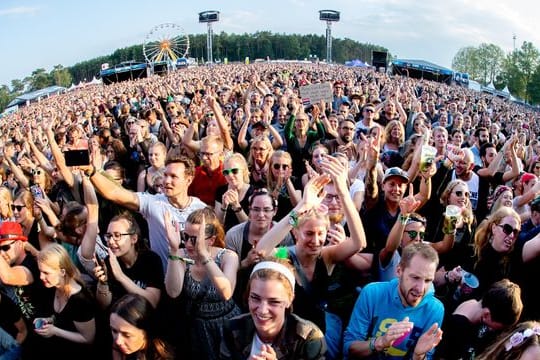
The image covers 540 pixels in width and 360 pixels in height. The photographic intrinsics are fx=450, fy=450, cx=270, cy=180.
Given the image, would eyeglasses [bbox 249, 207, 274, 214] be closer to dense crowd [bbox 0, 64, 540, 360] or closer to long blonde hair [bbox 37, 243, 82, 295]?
dense crowd [bbox 0, 64, 540, 360]

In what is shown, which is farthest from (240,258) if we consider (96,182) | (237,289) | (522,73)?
(522,73)

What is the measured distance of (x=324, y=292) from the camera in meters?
2.92

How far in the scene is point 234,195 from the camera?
3.85 meters

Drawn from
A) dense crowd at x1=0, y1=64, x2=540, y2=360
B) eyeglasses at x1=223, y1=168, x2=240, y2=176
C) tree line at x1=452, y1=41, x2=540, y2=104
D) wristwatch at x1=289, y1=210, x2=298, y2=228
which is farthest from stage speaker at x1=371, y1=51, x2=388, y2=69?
wristwatch at x1=289, y1=210, x2=298, y2=228

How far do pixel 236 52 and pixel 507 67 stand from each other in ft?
196

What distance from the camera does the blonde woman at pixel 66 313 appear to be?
114 inches

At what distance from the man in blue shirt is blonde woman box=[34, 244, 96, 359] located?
5.49 ft

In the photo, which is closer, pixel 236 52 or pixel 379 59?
pixel 379 59

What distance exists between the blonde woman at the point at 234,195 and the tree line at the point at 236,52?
4134 inches

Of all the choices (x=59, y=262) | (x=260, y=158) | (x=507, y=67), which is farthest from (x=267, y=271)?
(x=507, y=67)

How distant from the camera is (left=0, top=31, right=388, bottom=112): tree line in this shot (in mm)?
109562

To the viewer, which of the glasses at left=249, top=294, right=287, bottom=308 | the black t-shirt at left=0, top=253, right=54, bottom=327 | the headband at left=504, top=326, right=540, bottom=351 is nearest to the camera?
the headband at left=504, top=326, right=540, bottom=351

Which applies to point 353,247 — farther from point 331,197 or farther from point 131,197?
point 131,197

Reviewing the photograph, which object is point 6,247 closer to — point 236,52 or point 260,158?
point 260,158
